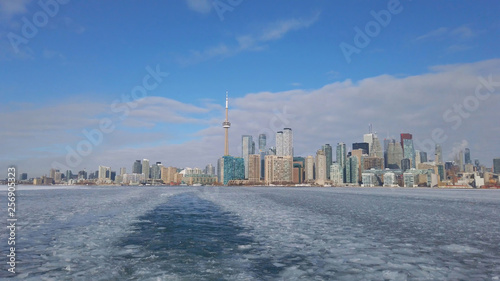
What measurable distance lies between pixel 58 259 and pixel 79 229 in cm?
1223

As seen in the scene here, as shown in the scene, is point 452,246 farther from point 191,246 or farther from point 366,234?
point 191,246

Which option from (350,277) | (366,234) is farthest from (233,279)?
(366,234)

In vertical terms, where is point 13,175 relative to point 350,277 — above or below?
above

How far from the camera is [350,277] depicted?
1482cm

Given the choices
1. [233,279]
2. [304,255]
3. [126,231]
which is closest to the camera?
[233,279]

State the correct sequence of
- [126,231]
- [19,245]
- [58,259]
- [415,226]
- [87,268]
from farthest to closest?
[415,226], [126,231], [19,245], [58,259], [87,268]

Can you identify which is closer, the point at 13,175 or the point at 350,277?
the point at 350,277

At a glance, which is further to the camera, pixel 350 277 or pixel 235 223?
pixel 235 223

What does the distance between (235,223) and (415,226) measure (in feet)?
59.7

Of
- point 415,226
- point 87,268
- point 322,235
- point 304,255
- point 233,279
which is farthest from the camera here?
point 415,226

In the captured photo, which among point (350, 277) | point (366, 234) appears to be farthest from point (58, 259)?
point (366, 234)

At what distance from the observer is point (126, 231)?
91.9 feet

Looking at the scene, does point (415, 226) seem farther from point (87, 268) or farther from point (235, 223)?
point (87, 268)

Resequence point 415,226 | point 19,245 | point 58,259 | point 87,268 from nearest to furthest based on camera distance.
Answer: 1. point 87,268
2. point 58,259
3. point 19,245
4. point 415,226
